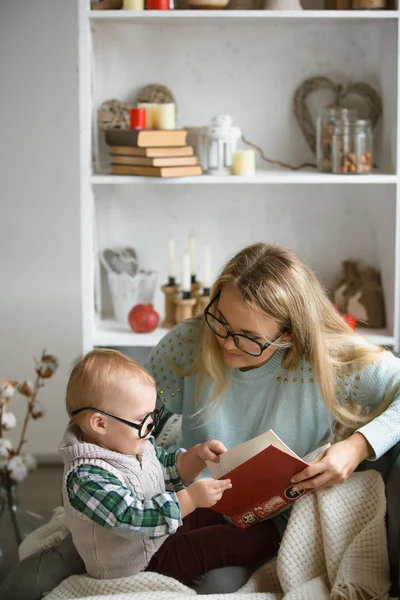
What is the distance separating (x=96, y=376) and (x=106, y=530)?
284 mm

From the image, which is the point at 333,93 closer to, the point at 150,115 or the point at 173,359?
the point at 150,115

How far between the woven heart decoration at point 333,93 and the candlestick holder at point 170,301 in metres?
0.65

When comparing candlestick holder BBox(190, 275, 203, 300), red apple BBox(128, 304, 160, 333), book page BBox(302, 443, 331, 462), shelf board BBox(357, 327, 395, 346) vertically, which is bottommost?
book page BBox(302, 443, 331, 462)

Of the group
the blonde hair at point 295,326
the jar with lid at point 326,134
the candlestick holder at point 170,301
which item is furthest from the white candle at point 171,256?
the blonde hair at point 295,326

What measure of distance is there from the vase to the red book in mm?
1054

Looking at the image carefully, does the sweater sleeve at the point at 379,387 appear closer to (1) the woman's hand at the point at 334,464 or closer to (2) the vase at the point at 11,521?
(1) the woman's hand at the point at 334,464

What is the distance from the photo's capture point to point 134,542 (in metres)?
1.65

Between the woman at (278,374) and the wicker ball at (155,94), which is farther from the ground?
the wicker ball at (155,94)

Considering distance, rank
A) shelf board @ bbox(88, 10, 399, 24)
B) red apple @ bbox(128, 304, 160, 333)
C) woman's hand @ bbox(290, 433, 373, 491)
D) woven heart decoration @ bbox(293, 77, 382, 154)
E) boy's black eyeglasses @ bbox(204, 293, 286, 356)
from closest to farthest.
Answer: woman's hand @ bbox(290, 433, 373, 491)
boy's black eyeglasses @ bbox(204, 293, 286, 356)
shelf board @ bbox(88, 10, 399, 24)
red apple @ bbox(128, 304, 160, 333)
woven heart decoration @ bbox(293, 77, 382, 154)

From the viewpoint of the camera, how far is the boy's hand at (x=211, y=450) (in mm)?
1722

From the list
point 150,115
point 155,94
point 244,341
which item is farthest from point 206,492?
point 155,94

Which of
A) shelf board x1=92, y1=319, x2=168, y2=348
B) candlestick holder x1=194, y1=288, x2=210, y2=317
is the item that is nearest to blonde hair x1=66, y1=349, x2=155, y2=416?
shelf board x1=92, y1=319, x2=168, y2=348

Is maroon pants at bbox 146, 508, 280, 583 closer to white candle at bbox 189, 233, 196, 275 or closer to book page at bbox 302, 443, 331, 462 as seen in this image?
book page at bbox 302, 443, 331, 462

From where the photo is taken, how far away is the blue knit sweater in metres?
1.87
